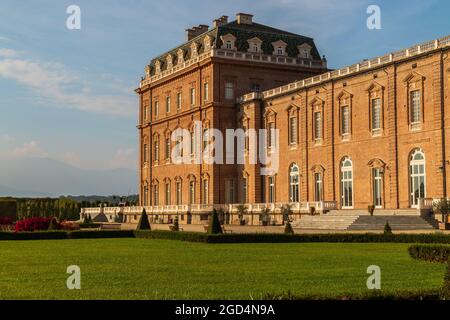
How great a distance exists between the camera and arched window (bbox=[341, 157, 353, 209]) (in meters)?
46.2

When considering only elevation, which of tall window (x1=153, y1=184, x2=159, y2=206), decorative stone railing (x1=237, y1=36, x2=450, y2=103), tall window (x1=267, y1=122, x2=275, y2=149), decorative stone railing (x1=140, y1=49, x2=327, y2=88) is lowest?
tall window (x1=153, y1=184, x2=159, y2=206)

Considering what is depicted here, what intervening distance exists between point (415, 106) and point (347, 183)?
7.97 meters

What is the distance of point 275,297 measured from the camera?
30.8 ft

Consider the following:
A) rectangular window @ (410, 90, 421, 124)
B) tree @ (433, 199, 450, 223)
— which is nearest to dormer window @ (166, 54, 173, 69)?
rectangular window @ (410, 90, 421, 124)

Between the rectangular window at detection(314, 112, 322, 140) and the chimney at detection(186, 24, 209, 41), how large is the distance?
932 inches

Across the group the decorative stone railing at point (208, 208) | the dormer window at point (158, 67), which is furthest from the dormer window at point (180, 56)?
the decorative stone railing at point (208, 208)

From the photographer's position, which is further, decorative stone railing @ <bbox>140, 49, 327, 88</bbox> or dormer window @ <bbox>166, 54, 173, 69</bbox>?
dormer window @ <bbox>166, 54, 173, 69</bbox>

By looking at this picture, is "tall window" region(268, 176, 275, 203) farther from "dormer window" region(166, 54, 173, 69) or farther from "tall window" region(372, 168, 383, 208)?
"dormer window" region(166, 54, 173, 69)

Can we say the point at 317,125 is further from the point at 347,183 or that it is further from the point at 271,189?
the point at 271,189

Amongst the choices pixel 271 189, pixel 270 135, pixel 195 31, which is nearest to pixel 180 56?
pixel 195 31

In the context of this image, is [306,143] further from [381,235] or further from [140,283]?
[140,283]

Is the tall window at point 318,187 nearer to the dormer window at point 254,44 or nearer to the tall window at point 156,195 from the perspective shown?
the dormer window at point 254,44

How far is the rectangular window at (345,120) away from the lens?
46875mm
